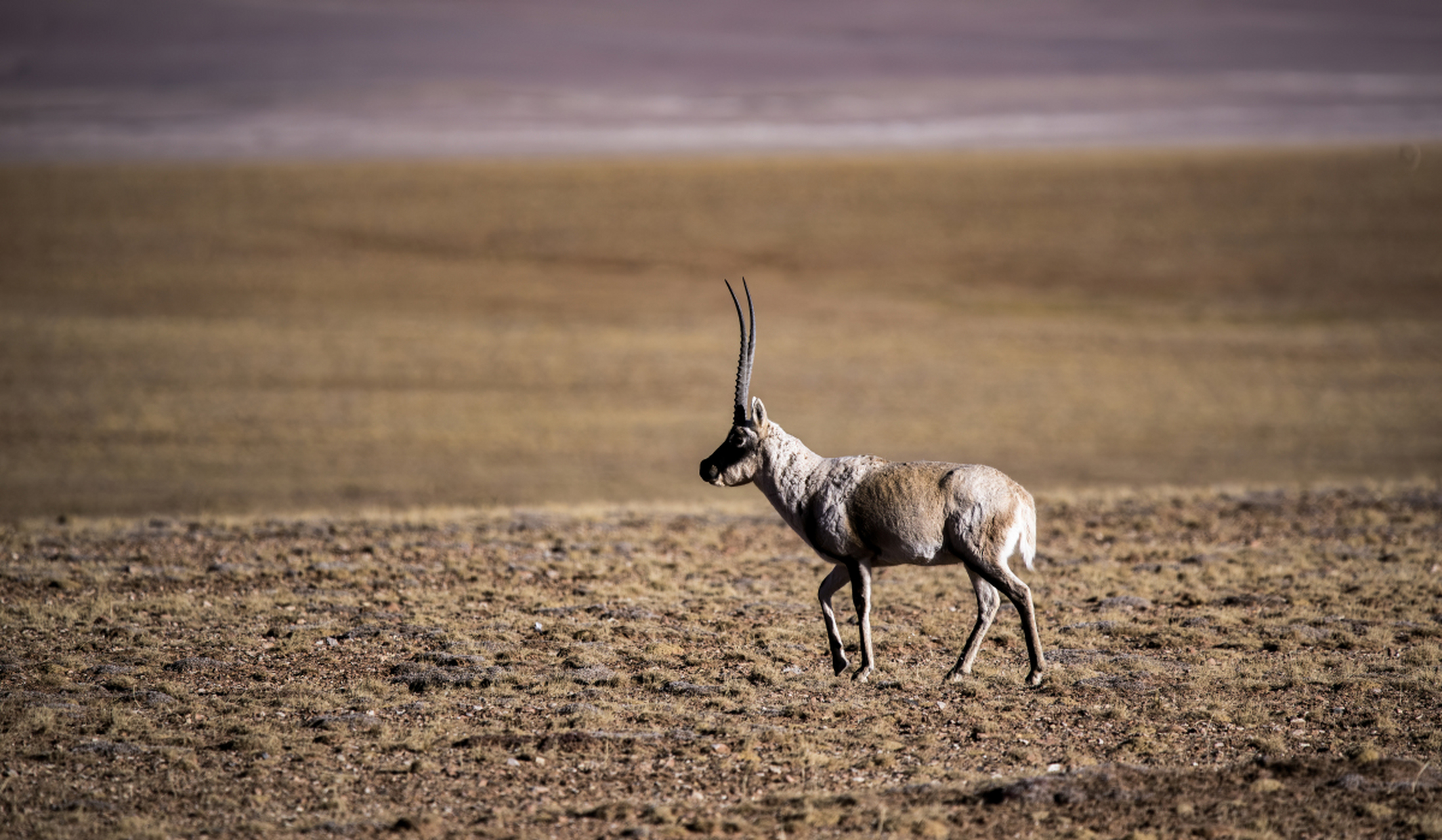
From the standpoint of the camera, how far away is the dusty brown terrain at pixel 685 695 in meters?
7.45

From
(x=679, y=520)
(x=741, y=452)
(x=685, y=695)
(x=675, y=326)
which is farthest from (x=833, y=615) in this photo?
(x=675, y=326)

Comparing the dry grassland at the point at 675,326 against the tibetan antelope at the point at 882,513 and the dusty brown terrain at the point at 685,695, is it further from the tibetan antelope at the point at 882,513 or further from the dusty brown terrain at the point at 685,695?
the tibetan antelope at the point at 882,513

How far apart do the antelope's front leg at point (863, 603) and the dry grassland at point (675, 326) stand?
14.9 metres

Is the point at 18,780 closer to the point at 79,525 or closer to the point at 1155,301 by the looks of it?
the point at 79,525

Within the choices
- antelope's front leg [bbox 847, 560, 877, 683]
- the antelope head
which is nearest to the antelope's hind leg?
antelope's front leg [bbox 847, 560, 877, 683]

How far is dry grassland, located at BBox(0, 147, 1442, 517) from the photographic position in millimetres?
28984

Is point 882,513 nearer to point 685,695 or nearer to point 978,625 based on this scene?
point 978,625

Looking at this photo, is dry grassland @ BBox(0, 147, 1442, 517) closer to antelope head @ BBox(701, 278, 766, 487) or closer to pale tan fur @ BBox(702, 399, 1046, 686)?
antelope head @ BBox(701, 278, 766, 487)

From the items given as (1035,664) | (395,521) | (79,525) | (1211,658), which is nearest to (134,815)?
(1035,664)

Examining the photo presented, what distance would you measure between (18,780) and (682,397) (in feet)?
94.4

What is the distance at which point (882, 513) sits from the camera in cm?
947

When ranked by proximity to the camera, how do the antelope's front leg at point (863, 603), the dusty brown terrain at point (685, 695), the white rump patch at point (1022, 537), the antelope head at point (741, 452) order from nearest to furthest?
the dusty brown terrain at point (685, 695) < the white rump patch at point (1022, 537) < the antelope's front leg at point (863, 603) < the antelope head at point (741, 452)

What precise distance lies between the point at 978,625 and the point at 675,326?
125ft

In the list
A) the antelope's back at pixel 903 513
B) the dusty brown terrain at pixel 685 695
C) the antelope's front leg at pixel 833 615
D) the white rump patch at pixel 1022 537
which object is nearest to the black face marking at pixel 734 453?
the antelope's back at pixel 903 513
